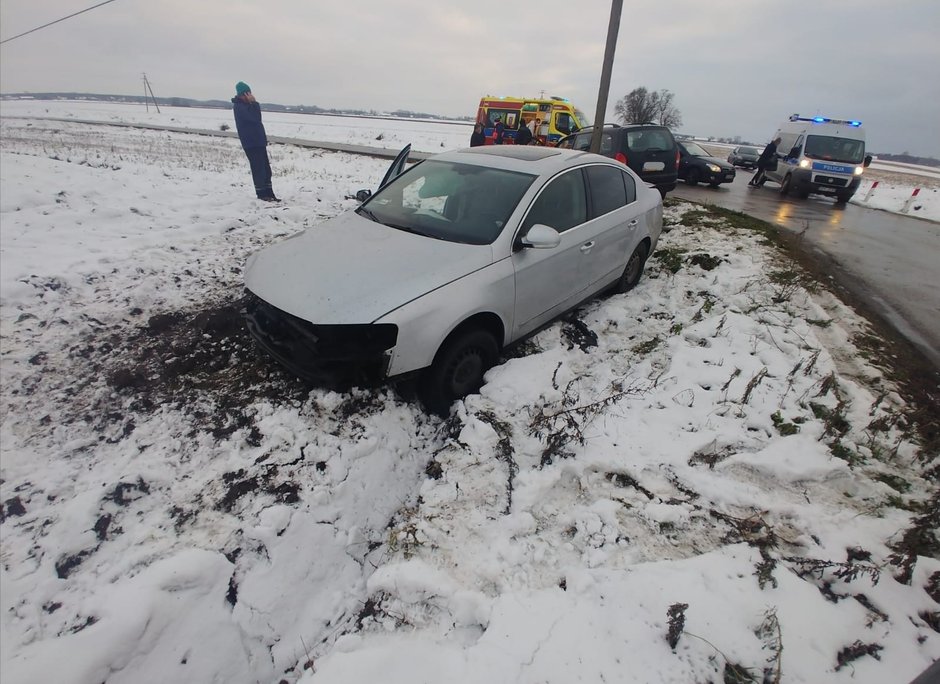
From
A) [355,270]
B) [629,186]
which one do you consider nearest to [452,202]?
[355,270]

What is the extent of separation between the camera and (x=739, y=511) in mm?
2301

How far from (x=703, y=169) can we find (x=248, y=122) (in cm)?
1222

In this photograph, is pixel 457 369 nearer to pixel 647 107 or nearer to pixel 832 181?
pixel 832 181

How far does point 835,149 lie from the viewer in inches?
493

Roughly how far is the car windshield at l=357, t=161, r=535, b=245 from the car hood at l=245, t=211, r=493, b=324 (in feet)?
0.54

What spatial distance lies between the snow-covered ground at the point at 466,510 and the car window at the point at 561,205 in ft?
3.39

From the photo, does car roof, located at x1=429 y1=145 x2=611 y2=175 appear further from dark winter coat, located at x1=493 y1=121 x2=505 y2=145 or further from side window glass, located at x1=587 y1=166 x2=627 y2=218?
dark winter coat, located at x1=493 y1=121 x2=505 y2=145

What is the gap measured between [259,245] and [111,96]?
5705 inches

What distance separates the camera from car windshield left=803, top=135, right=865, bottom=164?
40.5ft

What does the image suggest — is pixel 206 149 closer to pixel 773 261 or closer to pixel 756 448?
pixel 773 261

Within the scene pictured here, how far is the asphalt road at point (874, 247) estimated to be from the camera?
4864mm

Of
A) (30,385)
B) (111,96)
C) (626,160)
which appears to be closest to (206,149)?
(626,160)

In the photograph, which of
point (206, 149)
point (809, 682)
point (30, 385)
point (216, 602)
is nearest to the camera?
point (809, 682)

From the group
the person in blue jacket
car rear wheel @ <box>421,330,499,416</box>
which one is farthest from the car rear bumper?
the person in blue jacket
